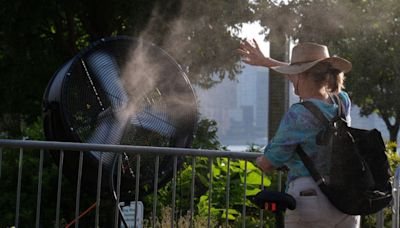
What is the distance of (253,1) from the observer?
1580 centimetres

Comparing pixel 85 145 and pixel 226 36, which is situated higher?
pixel 226 36

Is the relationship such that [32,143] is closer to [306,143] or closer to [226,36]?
[306,143]

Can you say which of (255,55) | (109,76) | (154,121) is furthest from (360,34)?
(255,55)

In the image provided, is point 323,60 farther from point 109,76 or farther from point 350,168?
point 109,76

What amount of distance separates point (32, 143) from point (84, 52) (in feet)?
4.58

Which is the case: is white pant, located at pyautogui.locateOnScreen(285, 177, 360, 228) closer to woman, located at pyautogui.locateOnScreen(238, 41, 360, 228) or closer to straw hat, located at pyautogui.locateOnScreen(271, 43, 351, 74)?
woman, located at pyautogui.locateOnScreen(238, 41, 360, 228)

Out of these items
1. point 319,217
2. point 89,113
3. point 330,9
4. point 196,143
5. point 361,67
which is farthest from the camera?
point 361,67

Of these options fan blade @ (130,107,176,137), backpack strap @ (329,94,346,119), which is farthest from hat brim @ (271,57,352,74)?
fan blade @ (130,107,176,137)

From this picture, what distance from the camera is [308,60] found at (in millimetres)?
3854

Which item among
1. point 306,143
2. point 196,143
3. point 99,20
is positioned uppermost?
point 99,20

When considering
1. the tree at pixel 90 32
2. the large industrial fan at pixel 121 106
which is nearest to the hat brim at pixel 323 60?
the large industrial fan at pixel 121 106

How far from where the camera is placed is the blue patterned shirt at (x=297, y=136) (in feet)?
12.0

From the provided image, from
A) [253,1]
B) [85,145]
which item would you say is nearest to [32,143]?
[85,145]

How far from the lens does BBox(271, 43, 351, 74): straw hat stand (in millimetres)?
3777
